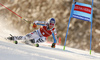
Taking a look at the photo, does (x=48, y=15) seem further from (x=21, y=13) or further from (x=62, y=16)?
(x=21, y=13)

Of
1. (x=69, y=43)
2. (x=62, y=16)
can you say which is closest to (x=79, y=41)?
(x=69, y=43)

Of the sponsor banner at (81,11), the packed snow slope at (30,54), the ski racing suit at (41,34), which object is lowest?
the packed snow slope at (30,54)

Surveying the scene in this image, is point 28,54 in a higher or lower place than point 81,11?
lower

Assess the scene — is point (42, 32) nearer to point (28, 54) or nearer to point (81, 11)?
point (81, 11)

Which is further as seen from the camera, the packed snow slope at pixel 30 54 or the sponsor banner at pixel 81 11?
the sponsor banner at pixel 81 11

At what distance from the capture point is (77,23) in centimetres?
923

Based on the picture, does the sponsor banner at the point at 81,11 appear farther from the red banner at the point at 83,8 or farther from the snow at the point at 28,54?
the snow at the point at 28,54

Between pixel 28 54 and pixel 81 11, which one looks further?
pixel 81 11

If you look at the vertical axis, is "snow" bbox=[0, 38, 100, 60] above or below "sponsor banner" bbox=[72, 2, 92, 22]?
below

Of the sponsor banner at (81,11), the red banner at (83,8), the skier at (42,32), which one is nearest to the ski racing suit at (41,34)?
the skier at (42,32)

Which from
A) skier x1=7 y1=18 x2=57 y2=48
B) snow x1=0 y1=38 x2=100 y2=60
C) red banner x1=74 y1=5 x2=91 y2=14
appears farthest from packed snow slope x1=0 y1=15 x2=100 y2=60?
red banner x1=74 y1=5 x2=91 y2=14

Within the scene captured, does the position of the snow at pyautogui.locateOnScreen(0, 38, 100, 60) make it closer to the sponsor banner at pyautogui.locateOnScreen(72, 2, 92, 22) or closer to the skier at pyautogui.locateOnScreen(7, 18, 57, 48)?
the skier at pyautogui.locateOnScreen(7, 18, 57, 48)

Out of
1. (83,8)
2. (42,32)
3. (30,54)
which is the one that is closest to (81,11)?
(83,8)

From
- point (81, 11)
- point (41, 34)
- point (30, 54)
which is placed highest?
point (81, 11)
